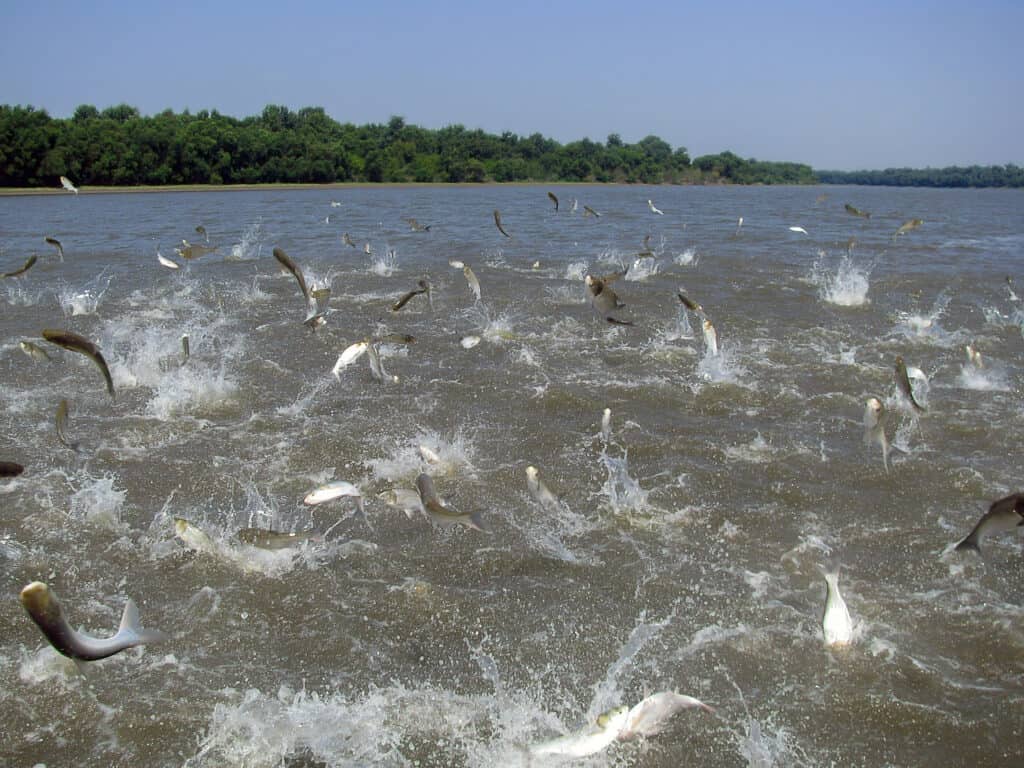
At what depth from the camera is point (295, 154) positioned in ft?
240

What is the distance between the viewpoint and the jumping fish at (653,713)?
3238mm

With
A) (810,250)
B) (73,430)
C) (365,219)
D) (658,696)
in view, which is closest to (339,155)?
(365,219)

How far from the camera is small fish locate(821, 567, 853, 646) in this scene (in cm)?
401

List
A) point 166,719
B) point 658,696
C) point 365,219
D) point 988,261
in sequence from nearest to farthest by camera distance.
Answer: point 658,696, point 166,719, point 988,261, point 365,219

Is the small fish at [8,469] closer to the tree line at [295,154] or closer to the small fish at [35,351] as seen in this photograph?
the small fish at [35,351]

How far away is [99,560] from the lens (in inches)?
191

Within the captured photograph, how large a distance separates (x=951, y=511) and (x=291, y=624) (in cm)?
461

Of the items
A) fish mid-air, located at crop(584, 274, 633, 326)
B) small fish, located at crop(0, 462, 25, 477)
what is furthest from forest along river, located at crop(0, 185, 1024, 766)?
fish mid-air, located at crop(584, 274, 633, 326)

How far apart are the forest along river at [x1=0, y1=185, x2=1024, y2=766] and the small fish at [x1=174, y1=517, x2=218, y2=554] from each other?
0.02 m

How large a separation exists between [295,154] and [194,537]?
74419 mm

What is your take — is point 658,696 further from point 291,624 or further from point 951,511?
point 951,511

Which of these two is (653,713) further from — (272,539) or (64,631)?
(272,539)

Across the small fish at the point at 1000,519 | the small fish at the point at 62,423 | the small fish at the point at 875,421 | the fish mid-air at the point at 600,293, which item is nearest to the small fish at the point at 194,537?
the small fish at the point at 62,423

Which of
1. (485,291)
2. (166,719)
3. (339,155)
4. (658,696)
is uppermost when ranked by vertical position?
(339,155)
